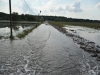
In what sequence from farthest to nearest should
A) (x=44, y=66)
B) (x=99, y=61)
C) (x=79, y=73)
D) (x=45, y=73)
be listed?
(x=99, y=61), (x=44, y=66), (x=79, y=73), (x=45, y=73)

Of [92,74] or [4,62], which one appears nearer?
[92,74]

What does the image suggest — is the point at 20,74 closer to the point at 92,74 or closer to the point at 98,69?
the point at 92,74

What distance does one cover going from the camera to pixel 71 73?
312 inches

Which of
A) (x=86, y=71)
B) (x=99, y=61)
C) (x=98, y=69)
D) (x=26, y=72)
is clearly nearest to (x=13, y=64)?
(x=26, y=72)

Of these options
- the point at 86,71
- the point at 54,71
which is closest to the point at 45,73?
the point at 54,71

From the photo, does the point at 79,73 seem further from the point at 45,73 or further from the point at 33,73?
the point at 33,73

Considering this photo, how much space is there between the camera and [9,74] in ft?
23.4

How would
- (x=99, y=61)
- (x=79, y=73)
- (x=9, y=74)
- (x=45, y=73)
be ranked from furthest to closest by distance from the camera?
(x=99, y=61)
(x=79, y=73)
(x=45, y=73)
(x=9, y=74)

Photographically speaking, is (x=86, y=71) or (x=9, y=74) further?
(x=86, y=71)

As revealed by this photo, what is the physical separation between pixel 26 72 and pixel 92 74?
4.22 meters

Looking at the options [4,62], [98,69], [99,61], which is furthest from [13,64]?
[99,61]

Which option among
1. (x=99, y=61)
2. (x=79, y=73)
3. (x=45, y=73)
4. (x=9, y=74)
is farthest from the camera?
(x=99, y=61)

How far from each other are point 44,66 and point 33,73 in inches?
54.0

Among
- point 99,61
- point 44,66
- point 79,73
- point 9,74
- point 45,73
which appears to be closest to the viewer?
point 9,74
